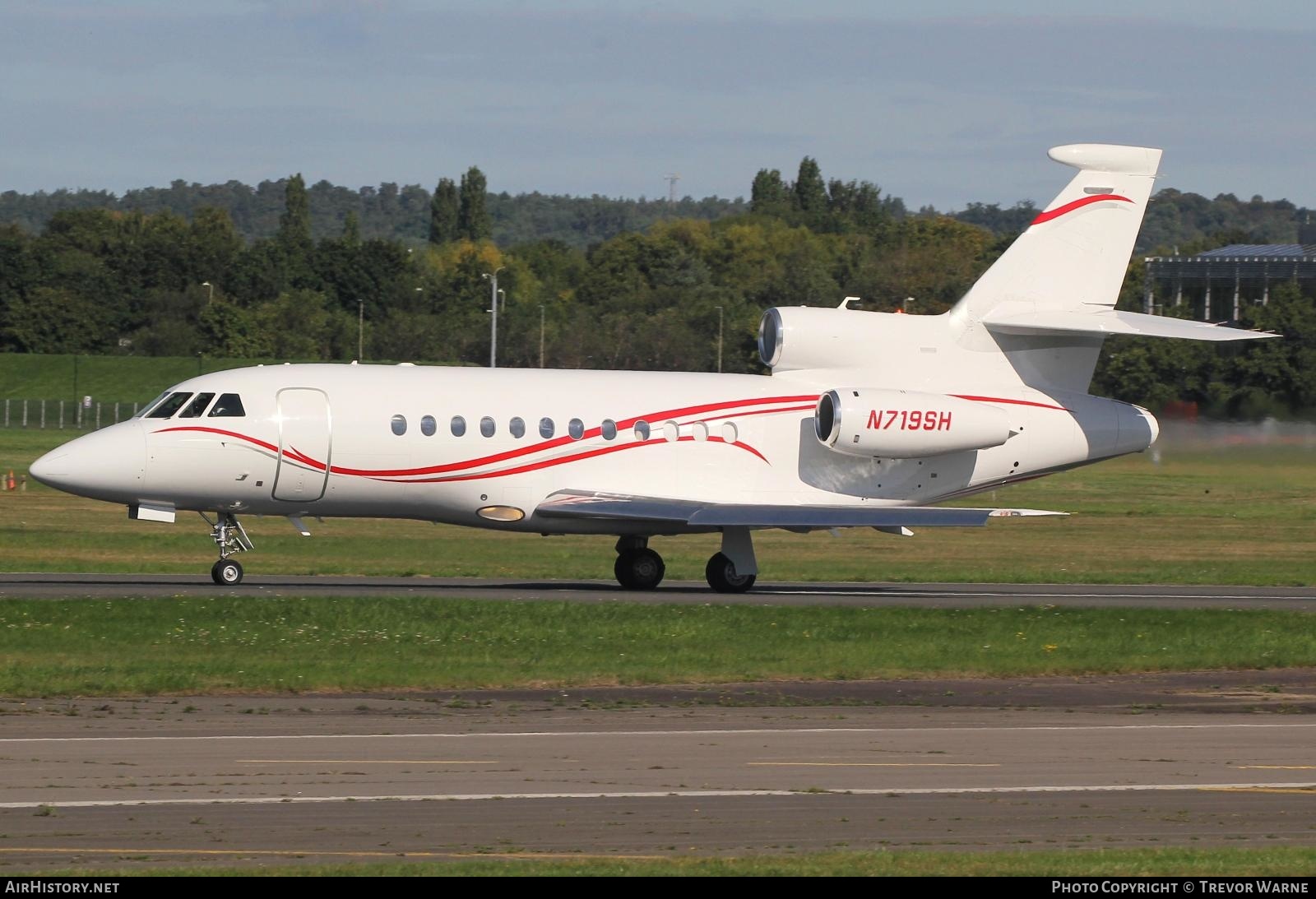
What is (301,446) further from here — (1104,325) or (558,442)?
(1104,325)

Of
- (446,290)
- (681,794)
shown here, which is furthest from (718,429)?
(446,290)

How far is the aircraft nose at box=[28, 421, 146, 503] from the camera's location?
90.0ft

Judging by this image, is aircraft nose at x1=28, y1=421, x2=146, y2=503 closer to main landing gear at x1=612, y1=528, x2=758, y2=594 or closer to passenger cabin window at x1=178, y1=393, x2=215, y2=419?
passenger cabin window at x1=178, y1=393, x2=215, y2=419

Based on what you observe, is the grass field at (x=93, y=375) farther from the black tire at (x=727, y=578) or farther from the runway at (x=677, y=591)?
the black tire at (x=727, y=578)

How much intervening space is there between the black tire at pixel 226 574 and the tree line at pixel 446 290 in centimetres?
5268

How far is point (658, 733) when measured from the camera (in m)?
17.1

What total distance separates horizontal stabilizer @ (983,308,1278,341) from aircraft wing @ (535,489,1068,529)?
12.1ft

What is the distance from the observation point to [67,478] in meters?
27.4

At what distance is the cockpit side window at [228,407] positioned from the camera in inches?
1121

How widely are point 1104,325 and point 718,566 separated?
784 centimetres

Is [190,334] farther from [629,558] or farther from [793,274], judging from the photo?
[629,558]

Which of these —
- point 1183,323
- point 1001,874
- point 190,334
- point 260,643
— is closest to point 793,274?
point 190,334

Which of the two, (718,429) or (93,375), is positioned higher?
(718,429)

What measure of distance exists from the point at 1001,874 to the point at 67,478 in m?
19.8
